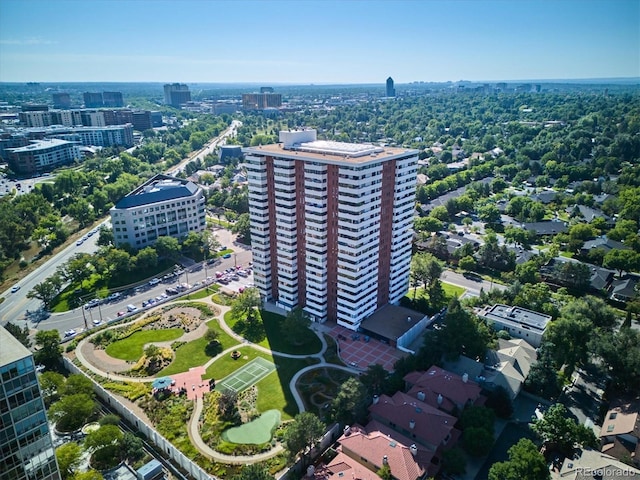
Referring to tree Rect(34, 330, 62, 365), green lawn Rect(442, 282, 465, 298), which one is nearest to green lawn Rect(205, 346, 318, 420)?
tree Rect(34, 330, 62, 365)

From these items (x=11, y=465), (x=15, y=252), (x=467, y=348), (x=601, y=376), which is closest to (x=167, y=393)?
(x=11, y=465)

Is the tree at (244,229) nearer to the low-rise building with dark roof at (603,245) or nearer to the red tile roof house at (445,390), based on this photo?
the red tile roof house at (445,390)

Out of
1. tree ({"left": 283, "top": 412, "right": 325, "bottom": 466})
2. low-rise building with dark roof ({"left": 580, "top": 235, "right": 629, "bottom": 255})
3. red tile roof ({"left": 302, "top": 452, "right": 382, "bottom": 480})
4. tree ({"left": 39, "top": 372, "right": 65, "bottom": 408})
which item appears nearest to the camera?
red tile roof ({"left": 302, "top": 452, "right": 382, "bottom": 480})

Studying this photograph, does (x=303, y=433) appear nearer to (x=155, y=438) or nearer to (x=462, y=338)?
(x=155, y=438)

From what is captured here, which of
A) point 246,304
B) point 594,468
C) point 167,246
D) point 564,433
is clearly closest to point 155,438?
point 246,304

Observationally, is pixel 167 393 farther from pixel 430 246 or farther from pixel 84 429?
pixel 430 246

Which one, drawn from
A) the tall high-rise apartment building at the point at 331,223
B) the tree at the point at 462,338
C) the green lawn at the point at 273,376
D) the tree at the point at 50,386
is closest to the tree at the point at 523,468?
the tree at the point at 462,338

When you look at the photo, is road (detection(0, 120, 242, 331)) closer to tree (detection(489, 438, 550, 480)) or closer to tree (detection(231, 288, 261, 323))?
tree (detection(231, 288, 261, 323))
